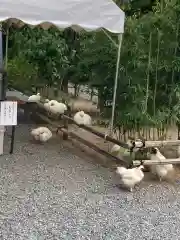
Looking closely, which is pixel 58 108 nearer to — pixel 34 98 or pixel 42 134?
pixel 42 134

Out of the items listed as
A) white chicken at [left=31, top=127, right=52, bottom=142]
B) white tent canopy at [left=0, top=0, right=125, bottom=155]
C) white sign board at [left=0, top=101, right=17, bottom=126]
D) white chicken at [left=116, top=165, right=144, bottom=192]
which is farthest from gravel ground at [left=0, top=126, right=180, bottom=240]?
white tent canopy at [left=0, top=0, right=125, bottom=155]

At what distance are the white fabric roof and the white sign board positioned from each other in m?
0.96

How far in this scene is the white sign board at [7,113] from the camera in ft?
18.2

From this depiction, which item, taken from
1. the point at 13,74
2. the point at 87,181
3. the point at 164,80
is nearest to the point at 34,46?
the point at 13,74

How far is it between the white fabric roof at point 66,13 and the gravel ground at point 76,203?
162cm

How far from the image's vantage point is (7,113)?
5574 mm

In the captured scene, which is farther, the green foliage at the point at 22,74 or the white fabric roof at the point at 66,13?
the green foliage at the point at 22,74

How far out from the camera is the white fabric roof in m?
4.99

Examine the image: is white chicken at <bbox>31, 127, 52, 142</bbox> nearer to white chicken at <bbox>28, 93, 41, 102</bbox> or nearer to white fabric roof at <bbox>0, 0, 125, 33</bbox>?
white chicken at <bbox>28, 93, 41, 102</bbox>

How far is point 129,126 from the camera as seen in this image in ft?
19.5

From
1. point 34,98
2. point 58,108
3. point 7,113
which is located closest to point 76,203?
point 7,113

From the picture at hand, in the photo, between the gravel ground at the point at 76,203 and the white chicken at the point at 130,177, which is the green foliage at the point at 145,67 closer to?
the gravel ground at the point at 76,203

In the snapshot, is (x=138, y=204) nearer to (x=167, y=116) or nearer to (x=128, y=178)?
(x=128, y=178)

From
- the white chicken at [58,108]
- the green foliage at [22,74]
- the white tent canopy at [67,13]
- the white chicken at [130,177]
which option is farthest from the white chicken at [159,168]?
the green foliage at [22,74]
